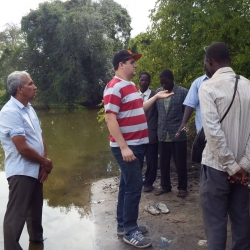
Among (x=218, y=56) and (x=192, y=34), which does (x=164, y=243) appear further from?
(x=192, y=34)

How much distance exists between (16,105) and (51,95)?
2640 centimetres

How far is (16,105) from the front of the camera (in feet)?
12.2

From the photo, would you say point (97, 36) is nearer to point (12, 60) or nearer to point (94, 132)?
point (12, 60)

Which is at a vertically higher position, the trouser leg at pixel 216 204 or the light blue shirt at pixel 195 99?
the light blue shirt at pixel 195 99

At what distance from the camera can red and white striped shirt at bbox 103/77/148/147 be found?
12.4 feet

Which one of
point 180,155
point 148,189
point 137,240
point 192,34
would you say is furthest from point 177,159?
point 192,34

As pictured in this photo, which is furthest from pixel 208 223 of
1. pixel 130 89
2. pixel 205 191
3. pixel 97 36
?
pixel 97 36

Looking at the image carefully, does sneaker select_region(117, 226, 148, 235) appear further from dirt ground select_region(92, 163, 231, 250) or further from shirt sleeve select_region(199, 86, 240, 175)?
shirt sleeve select_region(199, 86, 240, 175)

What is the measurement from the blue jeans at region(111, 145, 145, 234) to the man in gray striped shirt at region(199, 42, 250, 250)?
3.42 feet

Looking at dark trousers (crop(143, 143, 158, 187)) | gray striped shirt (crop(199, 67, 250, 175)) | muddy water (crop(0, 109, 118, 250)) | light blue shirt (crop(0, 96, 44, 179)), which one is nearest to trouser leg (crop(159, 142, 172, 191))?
dark trousers (crop(143, 143, 158, 187))

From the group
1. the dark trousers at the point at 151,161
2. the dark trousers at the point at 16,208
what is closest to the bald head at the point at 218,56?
the dark trousers at the point at 16,208

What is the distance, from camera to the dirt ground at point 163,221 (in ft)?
13.2

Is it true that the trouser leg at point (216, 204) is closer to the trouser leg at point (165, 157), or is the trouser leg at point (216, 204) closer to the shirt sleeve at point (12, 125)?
the shirt sleeve at point (12, 125)

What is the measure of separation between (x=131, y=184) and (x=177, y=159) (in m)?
1.67
